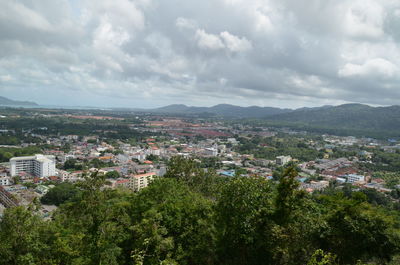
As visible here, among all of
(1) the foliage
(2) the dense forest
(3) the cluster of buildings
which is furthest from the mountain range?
(2) the dense forest

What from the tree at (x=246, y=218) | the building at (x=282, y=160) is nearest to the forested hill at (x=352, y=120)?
the building at (x=282, y=160)

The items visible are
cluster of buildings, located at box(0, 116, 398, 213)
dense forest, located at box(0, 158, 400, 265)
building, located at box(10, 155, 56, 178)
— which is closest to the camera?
dense forest, located at box(0, 158, 400, 265)

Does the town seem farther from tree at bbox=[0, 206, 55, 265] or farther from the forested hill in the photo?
the forested hill

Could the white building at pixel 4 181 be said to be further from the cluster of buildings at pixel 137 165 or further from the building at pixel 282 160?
the building at pixel 282 160

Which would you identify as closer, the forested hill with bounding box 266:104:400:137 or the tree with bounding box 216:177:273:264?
the tree with bounding box 216:177:273:264

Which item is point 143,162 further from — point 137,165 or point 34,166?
point 34,166

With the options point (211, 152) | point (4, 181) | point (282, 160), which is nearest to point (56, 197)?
point (4, 181)
